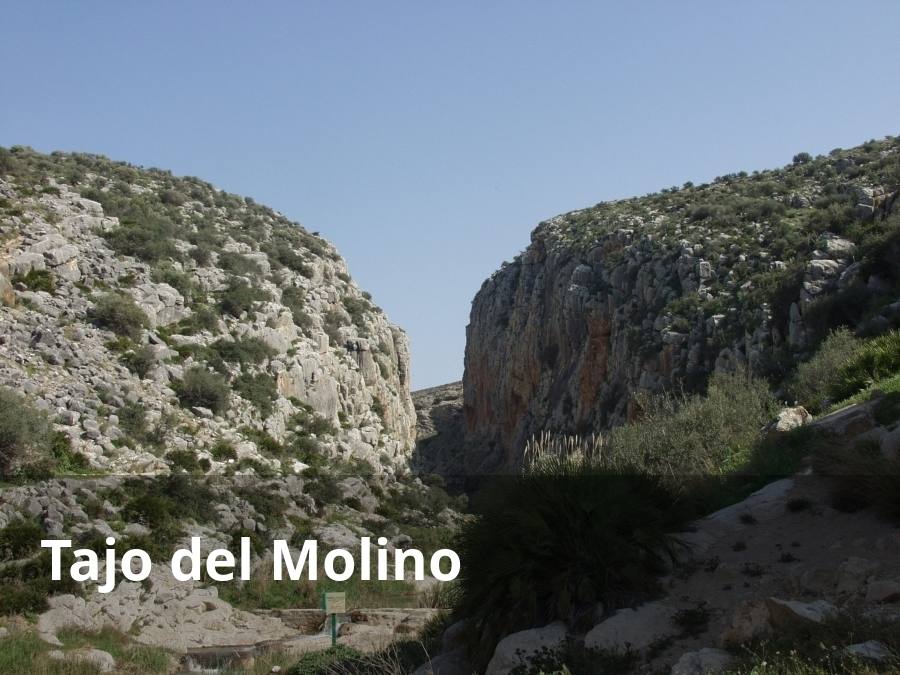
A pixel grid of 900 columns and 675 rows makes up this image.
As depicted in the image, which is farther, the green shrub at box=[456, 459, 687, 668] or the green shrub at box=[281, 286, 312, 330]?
the green shrub at box=[281, 286, 312, 330]

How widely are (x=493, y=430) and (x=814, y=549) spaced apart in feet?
174

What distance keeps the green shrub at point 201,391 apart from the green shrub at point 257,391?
1.80m

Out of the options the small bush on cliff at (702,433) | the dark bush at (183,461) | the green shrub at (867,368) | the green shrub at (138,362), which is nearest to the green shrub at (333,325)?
the green shrub at (138,362)

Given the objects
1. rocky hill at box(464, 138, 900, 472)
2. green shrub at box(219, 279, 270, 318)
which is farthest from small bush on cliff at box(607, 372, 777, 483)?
green shrub at box(219, 279, 270, 318)

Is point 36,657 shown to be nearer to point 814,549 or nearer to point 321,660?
point 321,660

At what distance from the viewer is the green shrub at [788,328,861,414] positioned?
16719 mm

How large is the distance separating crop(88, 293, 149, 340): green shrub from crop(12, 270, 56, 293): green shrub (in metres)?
1.61

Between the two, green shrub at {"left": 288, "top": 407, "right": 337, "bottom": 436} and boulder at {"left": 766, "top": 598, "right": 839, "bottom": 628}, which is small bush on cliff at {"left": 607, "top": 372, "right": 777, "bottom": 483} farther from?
green shrub at {"left": 288, "top": 407, "right": 337, "bottom": 436}

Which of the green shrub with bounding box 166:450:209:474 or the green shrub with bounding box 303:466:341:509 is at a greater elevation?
the green shrub with bounding box 166:450:209:474

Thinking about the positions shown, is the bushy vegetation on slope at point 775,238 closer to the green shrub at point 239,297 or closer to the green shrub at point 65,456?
the green shrub at point 239,297

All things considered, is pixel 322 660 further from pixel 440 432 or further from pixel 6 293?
pixel 440 432

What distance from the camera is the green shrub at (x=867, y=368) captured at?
14406mm

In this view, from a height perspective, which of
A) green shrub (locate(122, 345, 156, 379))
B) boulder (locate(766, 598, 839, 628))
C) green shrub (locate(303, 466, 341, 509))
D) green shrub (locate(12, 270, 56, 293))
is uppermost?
green shrub (locate(12, 270, 56, 293))

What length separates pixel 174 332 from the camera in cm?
3275
